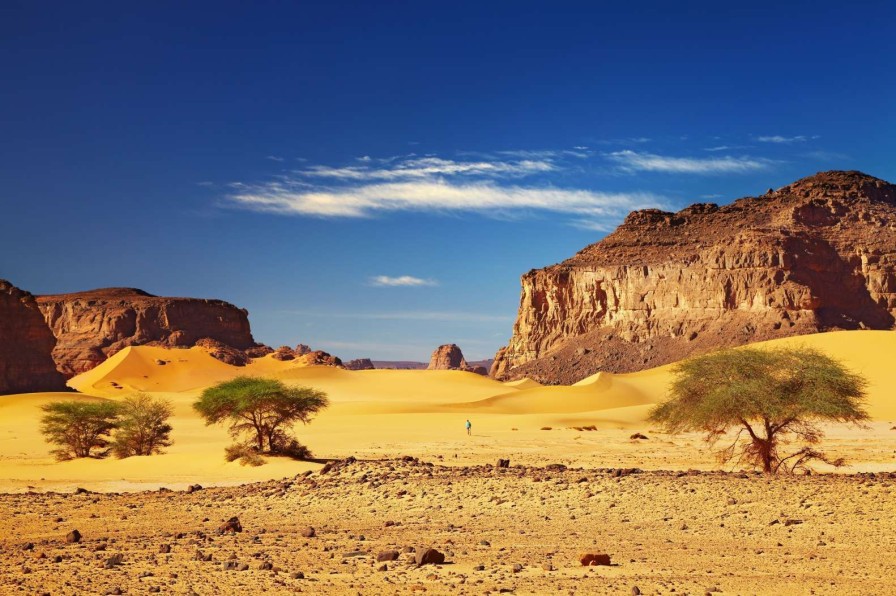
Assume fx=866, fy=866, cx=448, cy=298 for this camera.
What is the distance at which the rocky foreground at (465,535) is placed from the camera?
404 inches

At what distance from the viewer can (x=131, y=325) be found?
147000 mm

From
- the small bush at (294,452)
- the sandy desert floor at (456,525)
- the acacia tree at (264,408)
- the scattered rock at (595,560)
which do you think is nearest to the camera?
the sandy desert floor at (456,525)

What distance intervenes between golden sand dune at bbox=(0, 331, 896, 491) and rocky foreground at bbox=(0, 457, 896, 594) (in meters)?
8.17

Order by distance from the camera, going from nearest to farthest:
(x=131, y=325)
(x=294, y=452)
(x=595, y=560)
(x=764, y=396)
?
(x=595, y=560), (x=764, y=396), (x=294, y=452), (x=131, y=325)

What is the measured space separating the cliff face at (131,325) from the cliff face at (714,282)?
50.5m

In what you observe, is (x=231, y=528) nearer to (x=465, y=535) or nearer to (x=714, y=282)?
(x=465, y=535)

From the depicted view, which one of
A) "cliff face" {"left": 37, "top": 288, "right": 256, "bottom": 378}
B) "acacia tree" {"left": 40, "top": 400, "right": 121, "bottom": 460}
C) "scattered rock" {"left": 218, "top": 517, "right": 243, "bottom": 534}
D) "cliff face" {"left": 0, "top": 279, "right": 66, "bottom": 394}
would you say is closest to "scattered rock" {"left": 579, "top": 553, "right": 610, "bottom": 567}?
"scattered rock" {"left": 218, "top": 517, "right": 243, "bottom": 534}

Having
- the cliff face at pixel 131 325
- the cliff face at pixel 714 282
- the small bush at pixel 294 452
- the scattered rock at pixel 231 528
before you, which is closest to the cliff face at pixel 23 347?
the cliff face at pixel 131 325

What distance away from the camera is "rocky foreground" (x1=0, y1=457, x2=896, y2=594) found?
33.7 feet

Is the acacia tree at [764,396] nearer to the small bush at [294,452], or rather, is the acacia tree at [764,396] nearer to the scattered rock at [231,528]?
the small bush at [294,452]

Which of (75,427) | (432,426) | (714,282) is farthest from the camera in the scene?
(714,282)

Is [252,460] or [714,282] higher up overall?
[714,282]

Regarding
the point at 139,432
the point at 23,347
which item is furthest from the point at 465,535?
the point at 23,347

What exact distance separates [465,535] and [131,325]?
143 m
